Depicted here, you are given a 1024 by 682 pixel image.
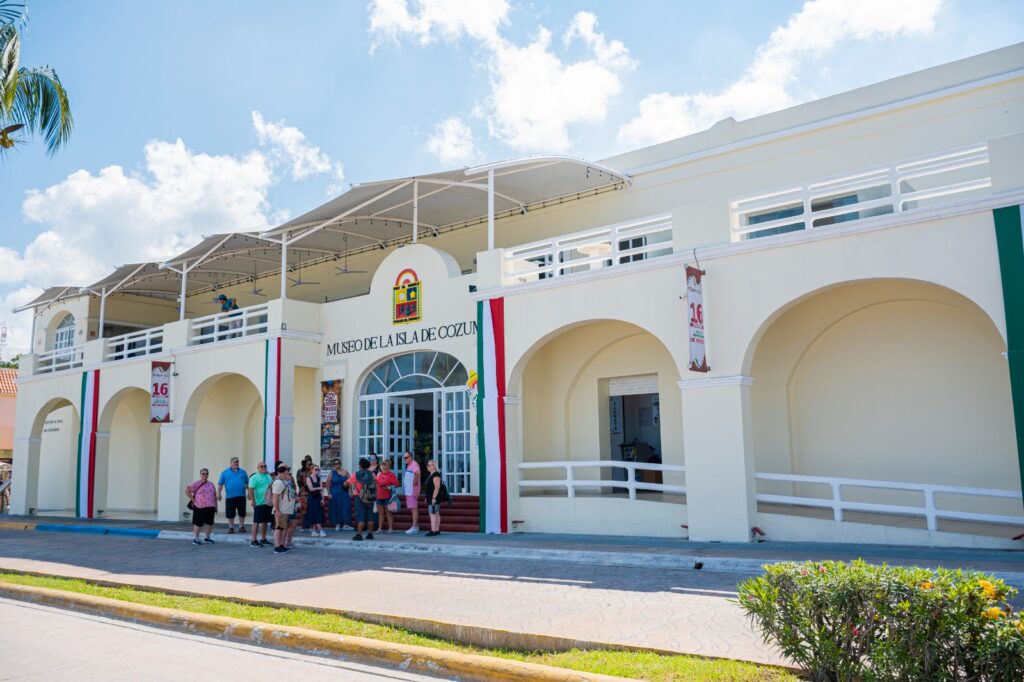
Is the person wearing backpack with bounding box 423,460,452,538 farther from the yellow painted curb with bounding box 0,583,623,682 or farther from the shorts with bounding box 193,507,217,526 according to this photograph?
the yellow painted curb with bounding box 0,583,623,682

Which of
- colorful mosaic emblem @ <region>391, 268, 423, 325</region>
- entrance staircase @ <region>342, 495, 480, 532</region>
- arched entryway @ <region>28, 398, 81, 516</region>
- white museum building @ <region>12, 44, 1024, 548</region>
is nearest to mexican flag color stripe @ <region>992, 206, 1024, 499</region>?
white museum building @ <region>12, 44, 1024, 548</region>

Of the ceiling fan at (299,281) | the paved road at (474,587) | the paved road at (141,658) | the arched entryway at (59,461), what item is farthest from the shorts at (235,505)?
the arched entryway at (59,461)

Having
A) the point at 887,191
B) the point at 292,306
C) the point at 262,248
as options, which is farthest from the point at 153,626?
the point at 262,248

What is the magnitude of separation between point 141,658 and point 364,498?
7.75 meters

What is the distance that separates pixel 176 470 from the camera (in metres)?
21.4

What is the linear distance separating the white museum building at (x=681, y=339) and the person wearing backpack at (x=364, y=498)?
6.40ft

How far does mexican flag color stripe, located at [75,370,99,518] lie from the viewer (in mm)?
23625

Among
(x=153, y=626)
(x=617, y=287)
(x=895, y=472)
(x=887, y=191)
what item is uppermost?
(x=887, y=191)

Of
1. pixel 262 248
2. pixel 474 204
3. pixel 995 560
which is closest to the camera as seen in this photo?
pixel 995 560

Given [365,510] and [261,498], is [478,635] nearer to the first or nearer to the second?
[365,510]

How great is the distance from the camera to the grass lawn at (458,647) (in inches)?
227

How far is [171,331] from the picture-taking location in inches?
882

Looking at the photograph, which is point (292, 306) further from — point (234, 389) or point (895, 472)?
point (895, 472)

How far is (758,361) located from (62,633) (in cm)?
1139
